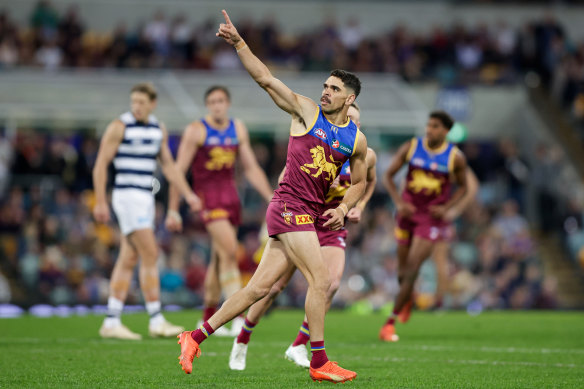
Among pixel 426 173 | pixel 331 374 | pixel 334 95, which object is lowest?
pixel 331 374

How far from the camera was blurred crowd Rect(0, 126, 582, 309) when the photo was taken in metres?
19.0

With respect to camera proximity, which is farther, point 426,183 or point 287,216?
point 426,183

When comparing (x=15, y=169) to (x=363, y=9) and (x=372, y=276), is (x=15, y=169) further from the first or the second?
(x=363, y=9)

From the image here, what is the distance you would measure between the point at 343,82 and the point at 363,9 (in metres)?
25.1

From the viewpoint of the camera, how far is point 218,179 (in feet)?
39.9

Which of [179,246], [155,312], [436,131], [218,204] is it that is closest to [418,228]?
[436,131]

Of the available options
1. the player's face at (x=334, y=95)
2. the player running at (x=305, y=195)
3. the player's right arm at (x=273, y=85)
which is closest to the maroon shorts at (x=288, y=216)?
the player running at (x=305, y=195)

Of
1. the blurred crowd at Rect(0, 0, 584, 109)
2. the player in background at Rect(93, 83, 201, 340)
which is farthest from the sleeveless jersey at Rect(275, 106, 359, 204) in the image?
the blurred crowd at Rect(0, 0, 584, 109)

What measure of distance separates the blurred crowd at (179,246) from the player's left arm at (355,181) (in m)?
10.5

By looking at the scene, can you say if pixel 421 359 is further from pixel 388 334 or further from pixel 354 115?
pixel 354 115

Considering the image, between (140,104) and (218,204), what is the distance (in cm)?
166

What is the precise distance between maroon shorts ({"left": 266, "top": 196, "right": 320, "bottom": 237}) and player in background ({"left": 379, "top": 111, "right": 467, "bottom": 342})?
4.60 metres

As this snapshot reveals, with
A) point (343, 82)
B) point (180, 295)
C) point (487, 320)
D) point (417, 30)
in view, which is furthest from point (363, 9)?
point (343, 82)

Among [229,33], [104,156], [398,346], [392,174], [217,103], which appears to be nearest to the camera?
[229,33]
